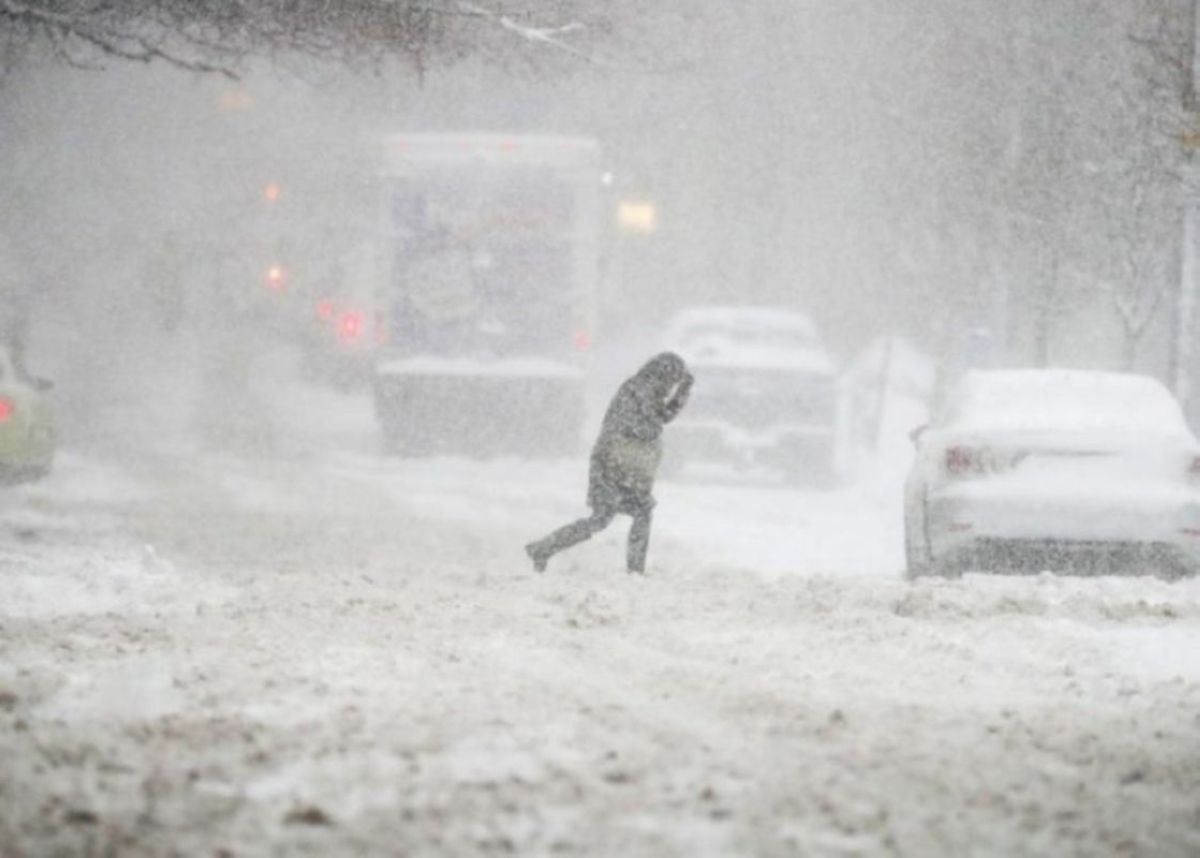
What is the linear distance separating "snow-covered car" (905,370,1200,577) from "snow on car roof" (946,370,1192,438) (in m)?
0.02

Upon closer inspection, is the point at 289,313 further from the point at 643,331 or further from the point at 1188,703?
the point at 1188,703

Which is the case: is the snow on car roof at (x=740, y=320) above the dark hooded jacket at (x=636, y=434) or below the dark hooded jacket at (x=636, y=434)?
above

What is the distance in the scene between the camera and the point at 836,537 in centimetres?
1602

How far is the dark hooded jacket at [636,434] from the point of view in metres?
11.0

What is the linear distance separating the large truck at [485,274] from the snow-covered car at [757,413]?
6.41 feet

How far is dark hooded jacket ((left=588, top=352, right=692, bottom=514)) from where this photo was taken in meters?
11.0

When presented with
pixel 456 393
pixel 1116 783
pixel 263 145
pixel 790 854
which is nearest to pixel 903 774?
pixel 1116 783

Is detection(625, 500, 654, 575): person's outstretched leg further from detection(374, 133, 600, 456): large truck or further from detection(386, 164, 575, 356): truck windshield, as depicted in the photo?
detection(386, 164, 575, 356): truck windshield

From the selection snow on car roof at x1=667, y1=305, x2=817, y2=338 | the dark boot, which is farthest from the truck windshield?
the dark boot

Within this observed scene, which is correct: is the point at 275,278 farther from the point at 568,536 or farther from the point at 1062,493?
the point at 1062,493

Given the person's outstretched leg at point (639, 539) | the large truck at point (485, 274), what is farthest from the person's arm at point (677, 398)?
the large truck at point (485, 274)

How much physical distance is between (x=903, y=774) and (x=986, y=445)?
5806 millimetres

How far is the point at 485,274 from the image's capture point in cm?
2188

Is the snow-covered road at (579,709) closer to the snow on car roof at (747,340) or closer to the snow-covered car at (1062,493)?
the snow-covered car at (1062,493)
